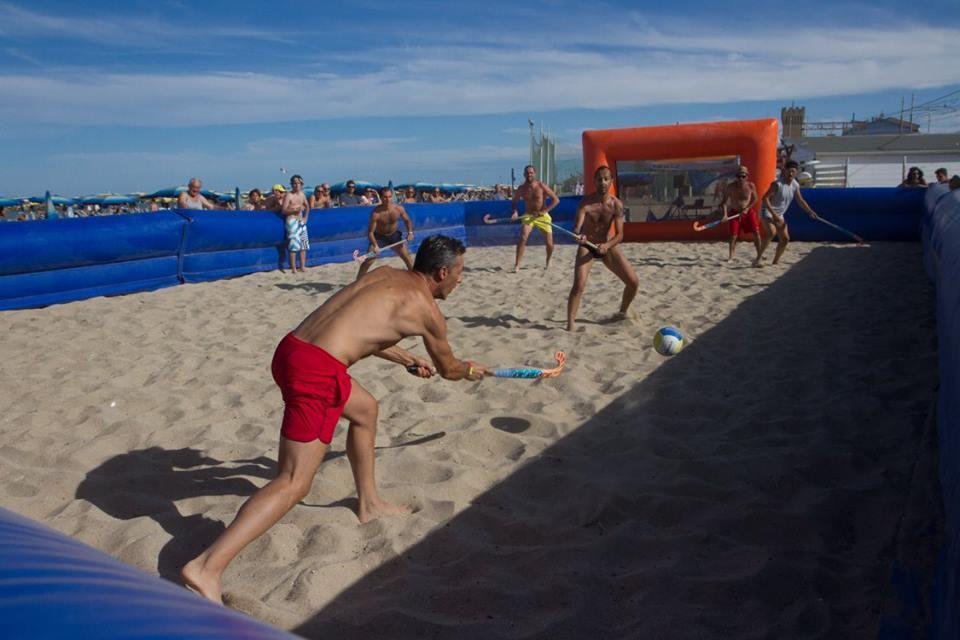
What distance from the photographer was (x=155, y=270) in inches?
390

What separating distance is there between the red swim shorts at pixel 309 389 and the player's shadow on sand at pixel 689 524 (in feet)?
1.96

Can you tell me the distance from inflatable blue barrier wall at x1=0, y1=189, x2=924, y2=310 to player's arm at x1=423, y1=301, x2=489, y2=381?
7177 mm

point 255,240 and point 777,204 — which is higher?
point 777,204

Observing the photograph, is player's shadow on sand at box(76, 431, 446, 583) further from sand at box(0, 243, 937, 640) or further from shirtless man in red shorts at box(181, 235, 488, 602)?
shirtless man in red shorts at box(181, 235, 488, 602)

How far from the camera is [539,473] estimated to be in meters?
3.66

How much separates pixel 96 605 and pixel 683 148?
15.2 meters

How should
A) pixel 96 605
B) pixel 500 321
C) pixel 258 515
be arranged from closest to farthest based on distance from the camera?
pixel 96 605 → pixel 258 515 → pixel 500 321

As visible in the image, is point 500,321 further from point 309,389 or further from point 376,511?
point 309,389

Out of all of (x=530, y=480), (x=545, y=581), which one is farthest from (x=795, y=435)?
(x=545, y=581)

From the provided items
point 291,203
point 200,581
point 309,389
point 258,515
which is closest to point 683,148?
point 291,203

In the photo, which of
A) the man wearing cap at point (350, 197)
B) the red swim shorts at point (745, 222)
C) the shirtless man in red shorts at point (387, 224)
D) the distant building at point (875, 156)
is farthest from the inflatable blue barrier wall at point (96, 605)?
the distant building at point (875, 156)

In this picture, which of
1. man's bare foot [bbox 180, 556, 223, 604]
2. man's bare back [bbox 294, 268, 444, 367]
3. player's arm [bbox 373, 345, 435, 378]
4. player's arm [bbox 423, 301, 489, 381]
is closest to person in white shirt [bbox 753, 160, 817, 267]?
player's arm [bbox 373, 345, 435, 378]

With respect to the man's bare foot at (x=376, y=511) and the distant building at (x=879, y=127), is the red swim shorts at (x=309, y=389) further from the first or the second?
the distant building at (x=879, y=127)

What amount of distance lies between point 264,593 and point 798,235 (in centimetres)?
1417
